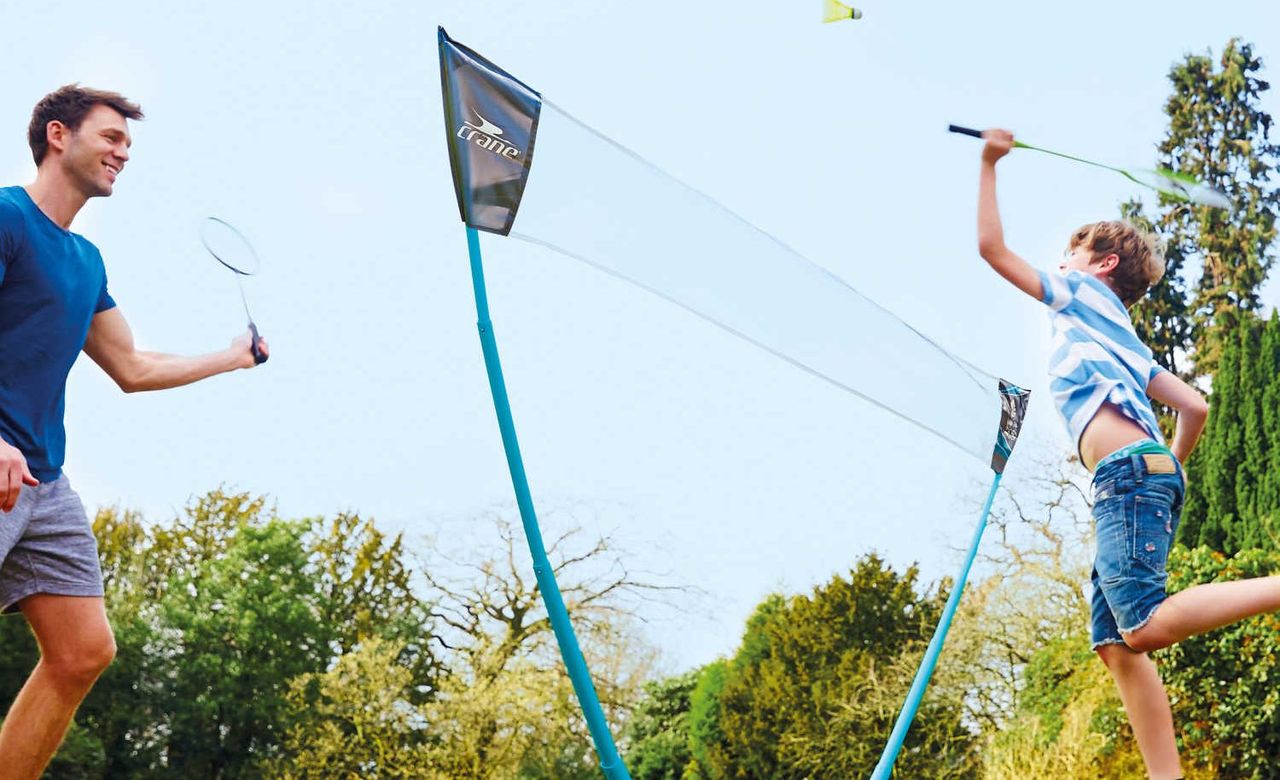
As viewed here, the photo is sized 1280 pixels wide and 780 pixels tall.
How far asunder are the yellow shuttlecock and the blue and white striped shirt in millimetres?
1405

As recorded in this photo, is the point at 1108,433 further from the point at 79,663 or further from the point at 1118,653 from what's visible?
the point at 79,663

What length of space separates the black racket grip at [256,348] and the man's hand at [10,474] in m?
0.85

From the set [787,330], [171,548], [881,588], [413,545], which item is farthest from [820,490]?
[787,330]

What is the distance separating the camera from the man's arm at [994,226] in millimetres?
3145

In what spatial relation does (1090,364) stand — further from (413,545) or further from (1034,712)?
(413,545)

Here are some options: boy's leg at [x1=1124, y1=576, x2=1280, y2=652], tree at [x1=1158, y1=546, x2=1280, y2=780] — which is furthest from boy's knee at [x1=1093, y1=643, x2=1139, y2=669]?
tree at [x1=1158, y1=546, x2=1280, y2=780]

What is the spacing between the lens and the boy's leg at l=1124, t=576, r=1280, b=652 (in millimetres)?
3023

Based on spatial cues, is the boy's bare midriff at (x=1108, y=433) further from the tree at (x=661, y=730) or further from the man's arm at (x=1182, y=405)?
the tree at (x=661, y=730)

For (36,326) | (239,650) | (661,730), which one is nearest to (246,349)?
(36,326)

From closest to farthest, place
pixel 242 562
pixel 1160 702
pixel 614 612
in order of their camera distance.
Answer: pixel 1160 702
pixel 614 612
pixel 242 562

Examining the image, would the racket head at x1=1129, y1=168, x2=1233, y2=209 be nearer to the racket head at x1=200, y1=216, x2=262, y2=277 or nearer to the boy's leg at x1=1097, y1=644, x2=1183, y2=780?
the boy's leg at x1=1097, y1=644, x2=1183, y2=780

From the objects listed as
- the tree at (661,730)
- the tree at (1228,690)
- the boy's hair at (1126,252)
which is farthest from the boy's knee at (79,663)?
the tree at (661,730)

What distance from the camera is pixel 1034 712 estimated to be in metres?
15.9

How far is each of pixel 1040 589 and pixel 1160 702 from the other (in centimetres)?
1428
